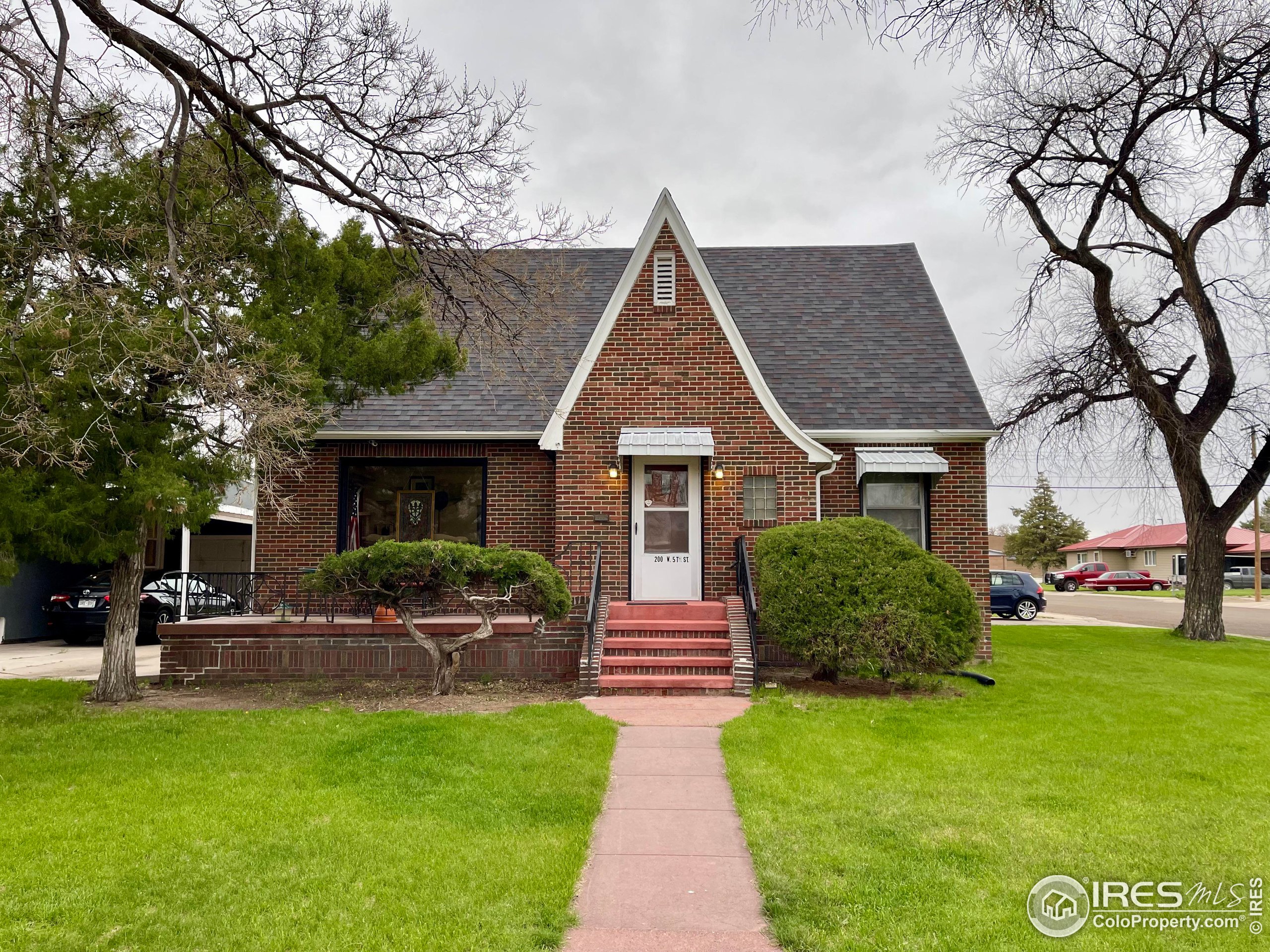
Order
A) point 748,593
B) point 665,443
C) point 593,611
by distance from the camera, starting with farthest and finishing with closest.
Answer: point 665,443 < point 748,593 < point 593,611

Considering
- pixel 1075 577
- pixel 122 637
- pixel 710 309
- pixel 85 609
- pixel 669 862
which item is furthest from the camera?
pixel 1075 577

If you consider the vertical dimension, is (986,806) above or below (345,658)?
below

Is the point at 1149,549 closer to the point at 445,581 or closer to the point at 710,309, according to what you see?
the point at 710,309

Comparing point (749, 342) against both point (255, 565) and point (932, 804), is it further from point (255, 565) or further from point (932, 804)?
point (932, 804)

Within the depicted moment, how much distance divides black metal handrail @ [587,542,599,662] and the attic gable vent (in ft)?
12.6

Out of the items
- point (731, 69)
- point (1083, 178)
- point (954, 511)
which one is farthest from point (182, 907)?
point (1083, 178)

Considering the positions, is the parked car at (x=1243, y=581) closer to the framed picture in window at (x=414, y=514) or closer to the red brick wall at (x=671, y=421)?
the red brick wall at (x=671, y=421)

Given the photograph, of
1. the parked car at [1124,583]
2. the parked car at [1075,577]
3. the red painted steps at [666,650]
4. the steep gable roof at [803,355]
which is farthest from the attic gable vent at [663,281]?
the parked car at [1124,583]

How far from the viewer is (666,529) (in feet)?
39.3

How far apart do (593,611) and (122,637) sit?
5501 mm

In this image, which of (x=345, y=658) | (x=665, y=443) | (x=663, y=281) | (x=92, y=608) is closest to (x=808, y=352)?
(x=663, y=281)

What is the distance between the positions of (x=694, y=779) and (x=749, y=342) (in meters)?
9.96

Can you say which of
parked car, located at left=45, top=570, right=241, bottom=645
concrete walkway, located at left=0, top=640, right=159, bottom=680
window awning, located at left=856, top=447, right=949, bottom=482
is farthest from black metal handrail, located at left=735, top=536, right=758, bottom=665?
parked car, located at left=45, top=570, right=241, bottom=645

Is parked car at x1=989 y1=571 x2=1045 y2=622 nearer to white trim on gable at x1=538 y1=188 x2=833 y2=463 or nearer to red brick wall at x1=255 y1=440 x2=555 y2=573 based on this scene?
white trim on gable at x1=538 y1=188 x2=833 y2=463
